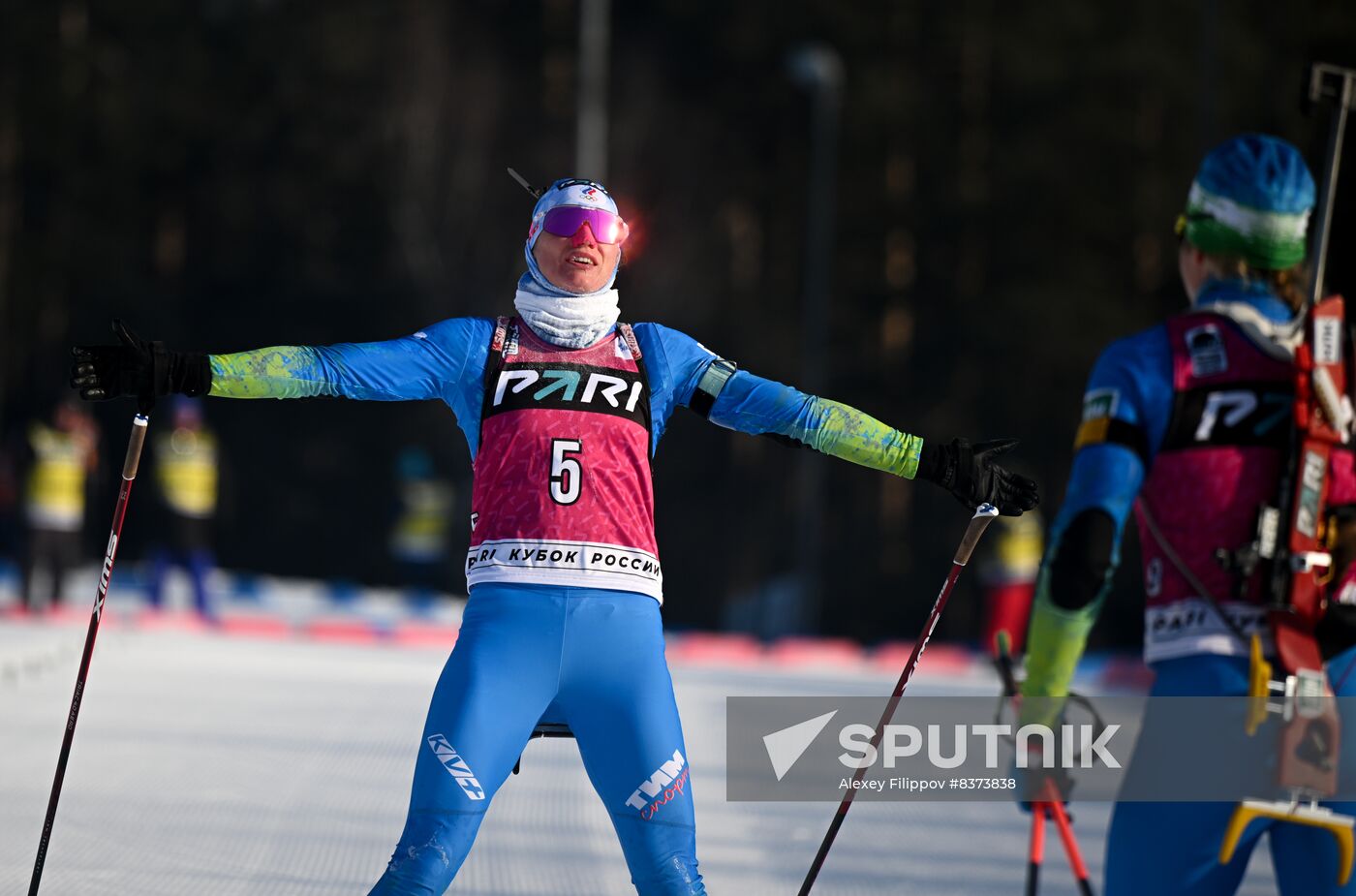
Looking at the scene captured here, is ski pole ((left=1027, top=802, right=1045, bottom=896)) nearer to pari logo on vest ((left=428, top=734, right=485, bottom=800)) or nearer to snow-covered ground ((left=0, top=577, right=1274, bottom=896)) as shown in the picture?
pari logo on vest ((left=428, top=734, right=485, bottom=800))

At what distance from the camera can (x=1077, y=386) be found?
3039 centimetres

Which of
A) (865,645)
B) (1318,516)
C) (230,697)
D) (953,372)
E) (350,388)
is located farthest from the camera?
(953,372)

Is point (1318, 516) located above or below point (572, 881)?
above

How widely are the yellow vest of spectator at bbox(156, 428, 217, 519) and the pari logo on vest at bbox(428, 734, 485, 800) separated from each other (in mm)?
12741

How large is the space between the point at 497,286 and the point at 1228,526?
1090 inches

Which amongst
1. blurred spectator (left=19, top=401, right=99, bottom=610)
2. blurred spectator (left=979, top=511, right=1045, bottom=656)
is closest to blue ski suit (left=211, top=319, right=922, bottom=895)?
blurred spectator (left=19, top=401, right=99, bottom=610)

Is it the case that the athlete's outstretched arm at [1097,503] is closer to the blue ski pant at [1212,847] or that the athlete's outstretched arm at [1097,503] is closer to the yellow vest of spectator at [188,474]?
the blue ski pant at [1212,847]

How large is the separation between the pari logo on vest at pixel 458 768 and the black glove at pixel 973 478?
1.26m

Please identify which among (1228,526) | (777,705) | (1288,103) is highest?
(1288,103)

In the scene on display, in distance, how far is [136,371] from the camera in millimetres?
4152

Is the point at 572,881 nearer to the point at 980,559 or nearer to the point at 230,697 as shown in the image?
the point at 230,697

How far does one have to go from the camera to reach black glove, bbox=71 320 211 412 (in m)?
4.14

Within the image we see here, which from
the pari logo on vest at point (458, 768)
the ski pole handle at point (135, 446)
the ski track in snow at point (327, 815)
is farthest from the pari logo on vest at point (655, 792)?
the ski track in snow at point (327, 815)

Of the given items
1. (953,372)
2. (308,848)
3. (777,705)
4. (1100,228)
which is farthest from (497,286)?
(308,848)
